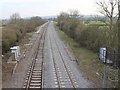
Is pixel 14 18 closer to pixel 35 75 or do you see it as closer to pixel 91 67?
pixel 91 67

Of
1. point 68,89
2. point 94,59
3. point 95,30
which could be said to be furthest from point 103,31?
point 68,89

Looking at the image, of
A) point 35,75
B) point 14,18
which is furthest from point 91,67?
point 14,18

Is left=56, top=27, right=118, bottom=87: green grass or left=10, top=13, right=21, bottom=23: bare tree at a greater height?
left=10, top=13, right=21, bottom=23: bare tree

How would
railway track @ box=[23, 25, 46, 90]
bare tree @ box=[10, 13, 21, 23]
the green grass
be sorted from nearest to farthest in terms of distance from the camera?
railway track @ box=[23, 25, 46, 90] → the green grass → bare tree @ box=[10, 13, 21, 23]

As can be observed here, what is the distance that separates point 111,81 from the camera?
582 inches

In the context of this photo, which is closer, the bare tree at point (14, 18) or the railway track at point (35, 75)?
the railway track at point (35, 75)

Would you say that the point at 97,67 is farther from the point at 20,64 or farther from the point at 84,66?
the point at 20,64

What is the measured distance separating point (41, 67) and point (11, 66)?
7.06 feet

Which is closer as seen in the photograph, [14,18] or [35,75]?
[35,75]

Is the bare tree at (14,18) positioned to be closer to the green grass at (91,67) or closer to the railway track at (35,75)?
the green grass at (91,67)

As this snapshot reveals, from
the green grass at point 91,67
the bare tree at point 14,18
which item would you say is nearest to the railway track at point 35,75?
the green grass at point 91,67

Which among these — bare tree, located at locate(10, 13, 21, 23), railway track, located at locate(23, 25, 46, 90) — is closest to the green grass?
railway track, located at locate(23, 25, 46, 90)

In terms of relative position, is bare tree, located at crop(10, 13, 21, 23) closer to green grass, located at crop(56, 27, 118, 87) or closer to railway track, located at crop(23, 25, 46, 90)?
green grass, located at crop(56, 27, 118, 87)

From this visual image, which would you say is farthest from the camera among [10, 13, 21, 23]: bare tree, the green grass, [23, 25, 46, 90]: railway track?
[10, 13, 21, 23]: bare tree
